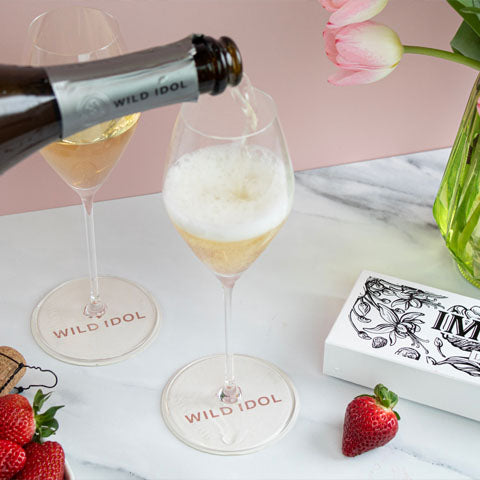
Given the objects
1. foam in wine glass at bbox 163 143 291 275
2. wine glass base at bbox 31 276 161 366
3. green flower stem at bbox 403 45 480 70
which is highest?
green flower stem at bbox 403 45 480 70

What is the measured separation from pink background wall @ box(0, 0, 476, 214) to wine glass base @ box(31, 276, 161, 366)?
21 cm

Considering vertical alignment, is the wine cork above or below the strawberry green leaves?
below

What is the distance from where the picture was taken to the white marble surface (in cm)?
84

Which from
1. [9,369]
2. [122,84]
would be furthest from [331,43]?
[9,369]

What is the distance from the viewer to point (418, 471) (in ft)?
2.72

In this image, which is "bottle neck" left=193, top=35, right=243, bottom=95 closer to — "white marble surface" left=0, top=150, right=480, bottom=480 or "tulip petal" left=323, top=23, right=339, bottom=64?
"tulip petal" left=323, top=23, right=339, bottom=64

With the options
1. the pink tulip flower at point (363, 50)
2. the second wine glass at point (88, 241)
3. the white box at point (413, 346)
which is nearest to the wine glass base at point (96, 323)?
the second wine glass at point (88, 241)

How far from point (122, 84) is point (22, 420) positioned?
376 mm

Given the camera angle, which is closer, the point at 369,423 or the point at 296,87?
the point at 369,423

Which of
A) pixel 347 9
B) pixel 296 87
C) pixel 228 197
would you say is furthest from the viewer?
pixel 296 87

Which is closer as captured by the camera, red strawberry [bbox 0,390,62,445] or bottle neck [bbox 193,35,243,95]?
bottle neck [bbox 193,35,243,95]

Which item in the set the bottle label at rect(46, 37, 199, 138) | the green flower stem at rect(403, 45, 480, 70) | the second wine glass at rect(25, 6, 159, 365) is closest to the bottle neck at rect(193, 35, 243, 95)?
the bottle label at rect(46, 37, 199, 138)

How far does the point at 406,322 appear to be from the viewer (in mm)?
926

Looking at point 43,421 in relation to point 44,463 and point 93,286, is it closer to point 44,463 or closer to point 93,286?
point 44,463
